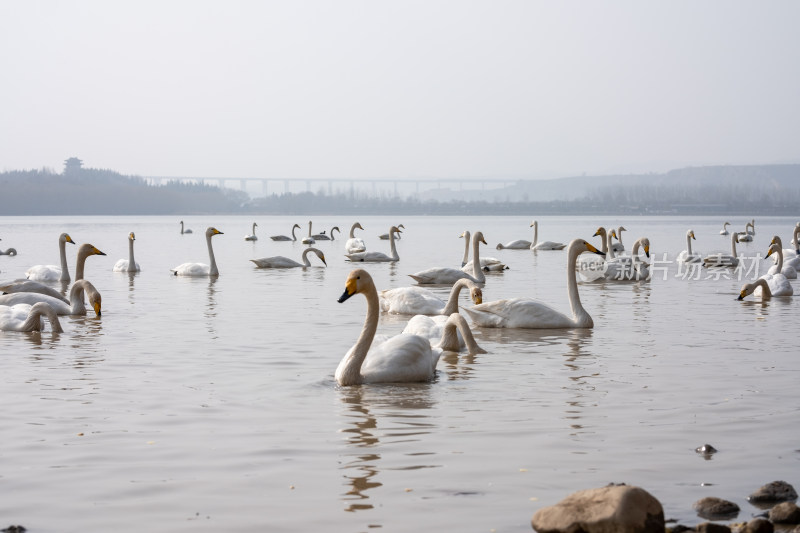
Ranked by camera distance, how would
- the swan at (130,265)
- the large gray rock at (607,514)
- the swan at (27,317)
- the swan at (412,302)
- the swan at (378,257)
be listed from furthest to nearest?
the swan at (378,257) → the swan at (130,265) → the swan at (412,302) → the swan at (27,317) → the large gray rock at (607,514)

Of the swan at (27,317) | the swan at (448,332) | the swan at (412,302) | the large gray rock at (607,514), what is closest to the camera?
the large gray rock at (607,514)

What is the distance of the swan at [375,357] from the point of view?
9.10 m

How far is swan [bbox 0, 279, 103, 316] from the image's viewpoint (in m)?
14.4

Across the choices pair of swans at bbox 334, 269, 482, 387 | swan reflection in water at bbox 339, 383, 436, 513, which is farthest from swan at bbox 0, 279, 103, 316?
swan reflection in water at bbox 339, 383, 436, 513

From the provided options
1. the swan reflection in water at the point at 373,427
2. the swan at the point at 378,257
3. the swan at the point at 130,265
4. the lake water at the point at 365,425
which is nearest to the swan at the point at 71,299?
the lake water at the point at 365,425

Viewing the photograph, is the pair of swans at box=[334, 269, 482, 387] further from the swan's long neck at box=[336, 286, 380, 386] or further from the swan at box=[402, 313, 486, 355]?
the swan at box=[402, 313, 486, 355]

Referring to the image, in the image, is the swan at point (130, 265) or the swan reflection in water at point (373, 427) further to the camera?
the swan at point (130, 265)

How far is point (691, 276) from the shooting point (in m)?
25.2

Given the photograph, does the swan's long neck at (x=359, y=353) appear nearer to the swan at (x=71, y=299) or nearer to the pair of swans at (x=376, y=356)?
the pair of swans at (x=376, y=356)

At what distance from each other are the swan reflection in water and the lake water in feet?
0.08

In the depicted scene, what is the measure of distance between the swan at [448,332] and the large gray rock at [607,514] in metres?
5.59

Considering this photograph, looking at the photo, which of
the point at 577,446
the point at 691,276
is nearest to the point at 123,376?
the point at 577,446

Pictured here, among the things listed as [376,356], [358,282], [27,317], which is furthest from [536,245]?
[358,282]

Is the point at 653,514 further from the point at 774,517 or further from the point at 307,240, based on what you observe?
the point at 307,240
